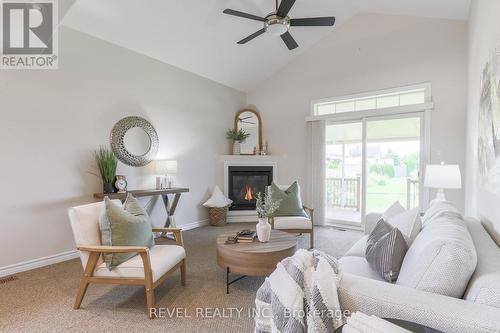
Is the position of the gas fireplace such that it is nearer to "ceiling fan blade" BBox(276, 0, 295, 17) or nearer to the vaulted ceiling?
the vaulted ceiling

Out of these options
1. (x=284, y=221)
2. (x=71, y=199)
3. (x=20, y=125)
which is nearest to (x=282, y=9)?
(x=284, y=221)

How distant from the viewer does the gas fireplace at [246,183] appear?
18.8 ft

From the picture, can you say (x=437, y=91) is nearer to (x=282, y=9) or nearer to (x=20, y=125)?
(x=282, y=9)

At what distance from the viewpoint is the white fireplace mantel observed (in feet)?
18.3

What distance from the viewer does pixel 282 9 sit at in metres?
2.90

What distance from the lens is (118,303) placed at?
7.66 ft

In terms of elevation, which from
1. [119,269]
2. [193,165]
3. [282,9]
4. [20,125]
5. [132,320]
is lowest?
[132,320]

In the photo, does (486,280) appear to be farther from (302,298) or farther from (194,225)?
(194,225)

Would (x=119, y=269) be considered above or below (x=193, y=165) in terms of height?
below

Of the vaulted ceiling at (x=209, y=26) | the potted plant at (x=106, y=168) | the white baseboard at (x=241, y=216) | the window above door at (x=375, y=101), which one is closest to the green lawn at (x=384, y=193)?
the window above door at (x=375, y=101)

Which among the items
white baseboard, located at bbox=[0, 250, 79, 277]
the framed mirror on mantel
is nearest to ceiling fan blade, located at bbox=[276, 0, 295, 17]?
the framed mirror on mantel

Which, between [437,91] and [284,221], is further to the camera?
[437,91]

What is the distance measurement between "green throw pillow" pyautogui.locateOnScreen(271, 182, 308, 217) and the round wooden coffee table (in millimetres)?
1382

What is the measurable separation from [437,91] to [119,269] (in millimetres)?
4972
